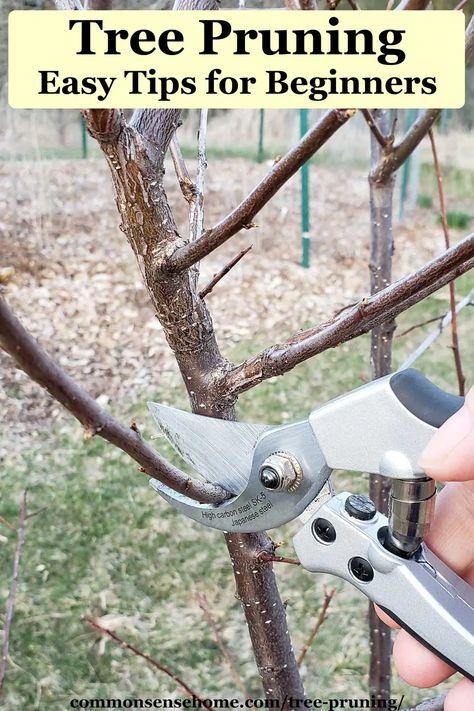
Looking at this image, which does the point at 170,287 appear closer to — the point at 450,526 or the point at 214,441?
the point at 214,441

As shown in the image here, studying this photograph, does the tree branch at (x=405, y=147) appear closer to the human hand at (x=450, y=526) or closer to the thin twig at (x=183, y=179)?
the thin twig at (x=183, y=179)

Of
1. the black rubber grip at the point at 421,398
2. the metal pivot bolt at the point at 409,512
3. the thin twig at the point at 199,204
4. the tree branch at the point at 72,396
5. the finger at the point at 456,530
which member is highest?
the thin twig at the point at 199,204

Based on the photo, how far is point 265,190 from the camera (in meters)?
0.57

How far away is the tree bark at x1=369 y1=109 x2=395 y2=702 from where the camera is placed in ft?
Answer: 3.94

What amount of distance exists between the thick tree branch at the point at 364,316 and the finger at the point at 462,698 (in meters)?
0.52

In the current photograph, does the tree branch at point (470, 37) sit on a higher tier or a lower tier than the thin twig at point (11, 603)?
higher

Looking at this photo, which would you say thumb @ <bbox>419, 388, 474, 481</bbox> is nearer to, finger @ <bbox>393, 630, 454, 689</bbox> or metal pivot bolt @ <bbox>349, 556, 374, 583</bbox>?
metal pivot bolt @ <bbox>349, 556, 374, 583</bbox>

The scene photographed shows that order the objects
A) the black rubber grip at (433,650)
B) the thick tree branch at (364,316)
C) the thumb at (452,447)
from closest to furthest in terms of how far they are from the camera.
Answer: the thick tree branch at (364,316) → the thumb at (452,447) → the black rubber grip at (433,650)

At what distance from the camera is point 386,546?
818 millimetres

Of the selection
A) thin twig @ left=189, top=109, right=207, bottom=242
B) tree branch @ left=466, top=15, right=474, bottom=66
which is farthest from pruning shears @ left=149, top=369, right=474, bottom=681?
tree branch @ left=466, top=15, right=474, bottom=66

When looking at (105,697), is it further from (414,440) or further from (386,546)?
(414,440)

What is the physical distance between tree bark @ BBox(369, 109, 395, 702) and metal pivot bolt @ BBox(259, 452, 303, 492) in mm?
457

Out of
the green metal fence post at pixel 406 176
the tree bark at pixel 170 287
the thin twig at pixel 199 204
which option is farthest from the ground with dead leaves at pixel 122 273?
the tree bark at pixel 170 287

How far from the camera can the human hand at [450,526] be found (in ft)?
2.29
